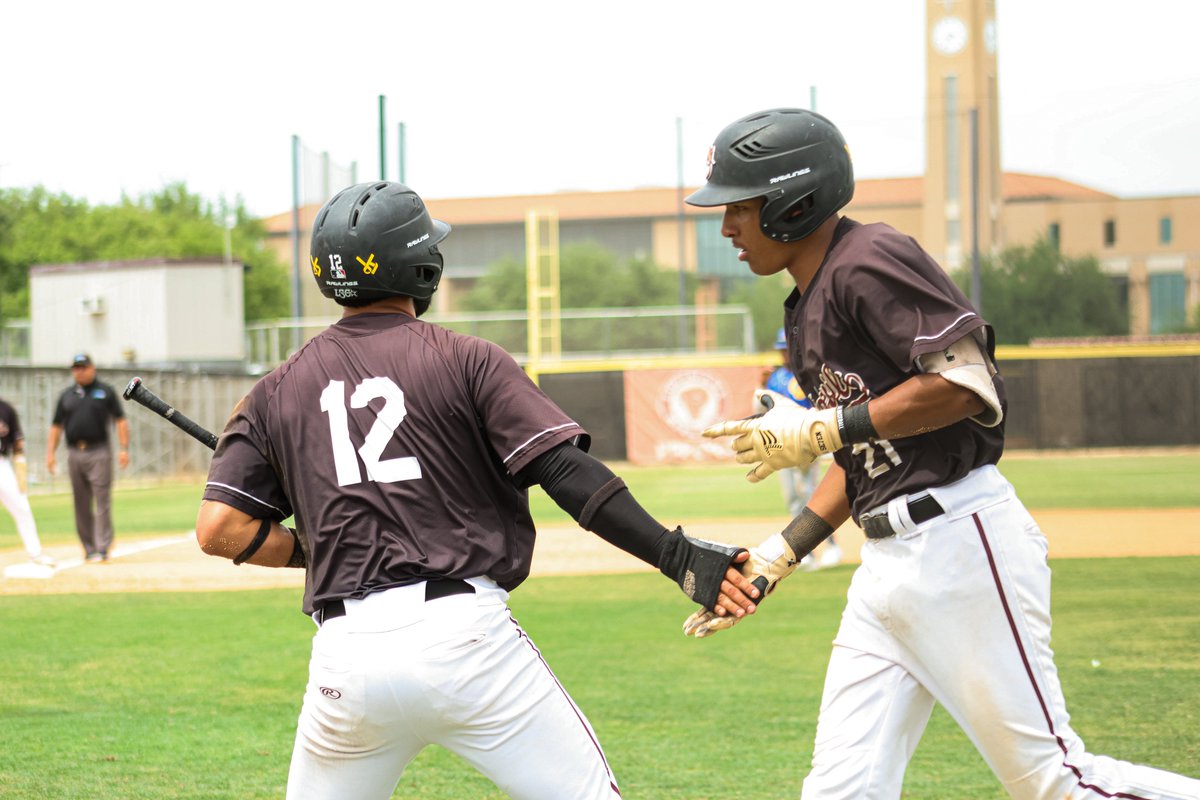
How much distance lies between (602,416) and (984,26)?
851 inches

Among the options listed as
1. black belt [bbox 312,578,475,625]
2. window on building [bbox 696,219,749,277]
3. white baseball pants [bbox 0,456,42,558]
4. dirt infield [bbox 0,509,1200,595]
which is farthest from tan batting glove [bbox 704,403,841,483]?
window on building [bbox 696,219,749,277]

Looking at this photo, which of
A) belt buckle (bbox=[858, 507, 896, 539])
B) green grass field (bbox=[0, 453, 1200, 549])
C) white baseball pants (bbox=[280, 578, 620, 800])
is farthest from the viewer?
green grass field (bbox=[0, 453, 1200, 549])

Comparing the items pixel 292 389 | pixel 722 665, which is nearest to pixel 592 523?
pixel 292 389

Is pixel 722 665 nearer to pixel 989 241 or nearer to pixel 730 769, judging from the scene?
pixel 730 769

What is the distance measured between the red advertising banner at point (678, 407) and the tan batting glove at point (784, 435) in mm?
25441

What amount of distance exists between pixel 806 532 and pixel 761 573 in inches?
12.8

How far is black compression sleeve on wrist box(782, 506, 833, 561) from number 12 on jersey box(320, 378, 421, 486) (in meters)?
1.40

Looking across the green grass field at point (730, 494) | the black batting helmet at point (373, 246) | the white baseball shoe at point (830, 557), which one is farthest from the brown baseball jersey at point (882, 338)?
the green grass field at point (730, 494)

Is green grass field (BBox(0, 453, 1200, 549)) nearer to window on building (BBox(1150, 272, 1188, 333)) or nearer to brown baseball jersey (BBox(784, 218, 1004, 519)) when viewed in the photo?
window on building (BBox(1150, 272, 1188, 333))

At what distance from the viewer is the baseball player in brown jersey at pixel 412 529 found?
305cm

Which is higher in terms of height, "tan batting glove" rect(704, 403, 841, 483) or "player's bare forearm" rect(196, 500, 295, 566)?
"tan batting glove" rect(704, 403, 841, 483)

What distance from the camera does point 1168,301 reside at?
36438 millimetres

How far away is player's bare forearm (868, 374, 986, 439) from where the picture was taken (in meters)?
3.35

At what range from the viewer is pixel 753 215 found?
3.86 m
